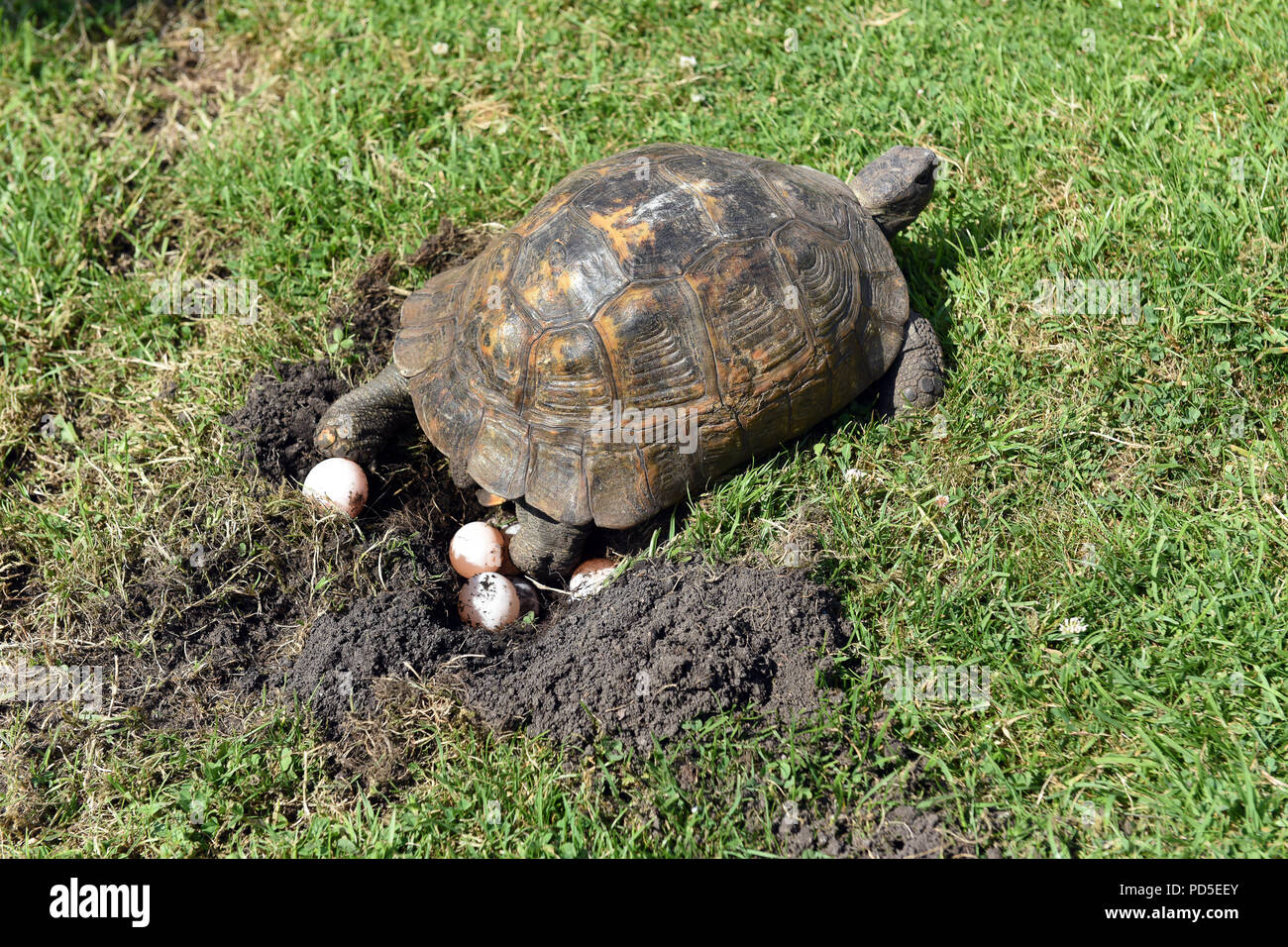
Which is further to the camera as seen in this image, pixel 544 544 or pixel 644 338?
pixel 544 544

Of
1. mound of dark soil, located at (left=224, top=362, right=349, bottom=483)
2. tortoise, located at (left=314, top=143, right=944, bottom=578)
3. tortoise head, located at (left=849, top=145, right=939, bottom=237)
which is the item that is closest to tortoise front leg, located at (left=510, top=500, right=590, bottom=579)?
tortoise, located at (left=314, top=143, right=944, bottom=578)

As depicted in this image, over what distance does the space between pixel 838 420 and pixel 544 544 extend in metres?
1.63

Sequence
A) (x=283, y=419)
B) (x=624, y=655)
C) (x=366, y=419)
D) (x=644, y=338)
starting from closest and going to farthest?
(x=624, y=655) → (x=644, y=338) → (x=366, y=419) → (x=283, y=419)

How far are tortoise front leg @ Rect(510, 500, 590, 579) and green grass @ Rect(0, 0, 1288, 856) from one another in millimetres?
531

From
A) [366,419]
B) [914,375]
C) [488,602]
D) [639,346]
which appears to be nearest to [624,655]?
[488,602]

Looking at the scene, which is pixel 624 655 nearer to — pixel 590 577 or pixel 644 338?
pixel 590 577

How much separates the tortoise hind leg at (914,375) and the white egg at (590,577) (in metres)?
1.65

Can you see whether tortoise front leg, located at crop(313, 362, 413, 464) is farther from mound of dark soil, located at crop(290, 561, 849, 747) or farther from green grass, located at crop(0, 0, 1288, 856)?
mound of dark soil, located at crop(290, 561, 849, 747)

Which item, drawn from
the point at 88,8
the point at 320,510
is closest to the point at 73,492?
the point at 320,510

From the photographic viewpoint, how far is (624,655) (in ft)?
12.3

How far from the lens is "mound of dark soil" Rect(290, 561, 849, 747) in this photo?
12.0 ft

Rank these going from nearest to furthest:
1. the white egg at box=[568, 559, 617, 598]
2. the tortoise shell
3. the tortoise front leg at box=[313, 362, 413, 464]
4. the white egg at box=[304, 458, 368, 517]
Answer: the tortoise shell, the white egg at box=[568, 559, 617, 598], the white egg at box=[304, 458, 368, 517], the tortoise front leg at box=[313, 362, 413, 464]

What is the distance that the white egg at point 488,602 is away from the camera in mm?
4250

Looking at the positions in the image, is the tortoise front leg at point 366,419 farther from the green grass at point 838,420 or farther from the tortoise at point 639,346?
the green grass at point 838,420
